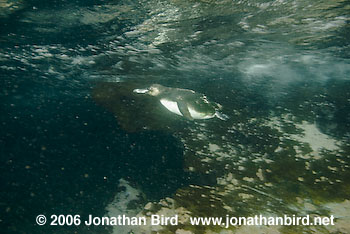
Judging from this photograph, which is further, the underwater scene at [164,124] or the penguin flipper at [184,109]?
the penguin flipper at [184,109]

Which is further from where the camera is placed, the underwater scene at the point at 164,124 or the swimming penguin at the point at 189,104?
the swimming penguin at the point at 189,104

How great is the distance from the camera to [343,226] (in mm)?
2629

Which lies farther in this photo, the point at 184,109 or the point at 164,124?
the point at 164,124

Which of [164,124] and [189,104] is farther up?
[189,104]

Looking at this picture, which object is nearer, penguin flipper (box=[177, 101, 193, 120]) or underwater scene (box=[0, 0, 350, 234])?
underwater scene (box=[0, 0, 350, 234])

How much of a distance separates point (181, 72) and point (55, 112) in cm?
789

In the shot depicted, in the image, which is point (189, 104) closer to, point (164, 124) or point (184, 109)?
point (184, 109)

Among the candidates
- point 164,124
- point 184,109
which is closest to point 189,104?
point 184,109

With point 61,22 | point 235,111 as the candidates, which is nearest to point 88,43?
point 61,22

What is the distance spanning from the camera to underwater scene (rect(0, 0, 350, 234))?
305 cm

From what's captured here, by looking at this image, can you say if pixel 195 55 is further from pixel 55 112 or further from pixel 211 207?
pixel 211 207

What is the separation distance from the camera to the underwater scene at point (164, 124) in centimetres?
305

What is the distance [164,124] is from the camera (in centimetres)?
580

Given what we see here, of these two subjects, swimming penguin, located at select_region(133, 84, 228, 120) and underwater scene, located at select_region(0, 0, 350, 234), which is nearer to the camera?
underwater scene, located at select_region(0, 0, 350, 234)
